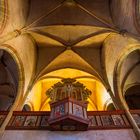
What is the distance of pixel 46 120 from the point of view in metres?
9.66

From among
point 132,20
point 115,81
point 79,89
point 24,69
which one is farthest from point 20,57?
point 132,20

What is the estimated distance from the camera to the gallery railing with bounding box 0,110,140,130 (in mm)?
9250

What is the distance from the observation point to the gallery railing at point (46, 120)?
9250 mm

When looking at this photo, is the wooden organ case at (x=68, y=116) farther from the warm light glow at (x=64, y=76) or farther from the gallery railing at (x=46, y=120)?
the warm light glow at (x=64, y=76)

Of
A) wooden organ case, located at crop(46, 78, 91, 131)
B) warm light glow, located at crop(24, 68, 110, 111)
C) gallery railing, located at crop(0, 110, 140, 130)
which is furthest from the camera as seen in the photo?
warm light glow, located at crop(24, 68, 110, 111)

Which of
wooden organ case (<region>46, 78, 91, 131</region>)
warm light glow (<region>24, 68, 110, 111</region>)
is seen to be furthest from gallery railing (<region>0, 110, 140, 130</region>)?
warm light glow (<region>24, 68, 110, 111</region>)

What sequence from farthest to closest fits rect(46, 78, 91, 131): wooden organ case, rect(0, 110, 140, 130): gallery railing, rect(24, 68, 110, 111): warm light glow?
rect(24, 68, 110, 111): warm light glow → rect(0, 110, 140, 130): gallery railing → rect(46, 78, 91, 131): wooden organ case

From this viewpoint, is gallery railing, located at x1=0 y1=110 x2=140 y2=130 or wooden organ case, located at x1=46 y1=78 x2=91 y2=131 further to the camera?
gallery railing, located at x1=0 y1=110 x2=140 y2=130

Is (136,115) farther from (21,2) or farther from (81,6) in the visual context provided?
(21,2)

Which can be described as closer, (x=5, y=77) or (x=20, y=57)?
(x=20, y=57)

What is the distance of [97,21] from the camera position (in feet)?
42.9

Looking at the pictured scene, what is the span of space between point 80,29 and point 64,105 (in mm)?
5950

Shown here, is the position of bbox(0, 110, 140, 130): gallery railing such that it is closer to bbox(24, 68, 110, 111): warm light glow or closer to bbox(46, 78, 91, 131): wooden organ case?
Result: bbox(46, 78, 91, 131): wooden organ case

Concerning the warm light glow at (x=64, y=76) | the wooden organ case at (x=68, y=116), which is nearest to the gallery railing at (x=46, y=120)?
the wooden organ case at (x=68, y=116)
